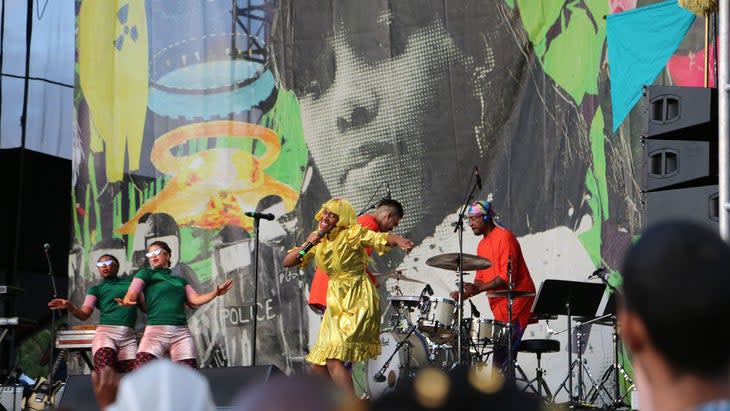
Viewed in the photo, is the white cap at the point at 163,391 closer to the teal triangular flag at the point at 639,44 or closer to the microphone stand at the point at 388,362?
the microphone stand at the point at 388,362

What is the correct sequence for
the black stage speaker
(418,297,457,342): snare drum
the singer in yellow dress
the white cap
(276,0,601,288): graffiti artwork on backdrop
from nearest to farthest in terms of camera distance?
the white cap, the black stage speaker, the singer in yellow dress, (418,297,457,342): snare drum, (276,0,601,288): graffiti artwork on backdrop

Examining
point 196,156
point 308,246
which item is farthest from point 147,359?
point 196,156

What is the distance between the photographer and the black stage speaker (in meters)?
7.05

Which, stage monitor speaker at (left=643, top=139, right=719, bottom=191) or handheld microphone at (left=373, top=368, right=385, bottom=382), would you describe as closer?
stage monitor speaker at (left=643, top=139, right=719, bottom=191)

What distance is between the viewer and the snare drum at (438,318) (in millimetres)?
10508

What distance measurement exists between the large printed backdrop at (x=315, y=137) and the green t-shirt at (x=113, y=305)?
2.07 metres

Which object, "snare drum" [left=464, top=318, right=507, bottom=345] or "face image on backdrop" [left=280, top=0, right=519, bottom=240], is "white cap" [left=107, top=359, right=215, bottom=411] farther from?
"face image on backdrop" [left=280, top=0, right=519, bottom=240]

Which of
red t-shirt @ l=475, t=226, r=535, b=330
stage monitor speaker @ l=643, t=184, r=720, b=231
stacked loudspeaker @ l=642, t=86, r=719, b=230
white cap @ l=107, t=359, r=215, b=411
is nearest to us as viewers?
white cap @ l=107, t=359, r=215, b=411

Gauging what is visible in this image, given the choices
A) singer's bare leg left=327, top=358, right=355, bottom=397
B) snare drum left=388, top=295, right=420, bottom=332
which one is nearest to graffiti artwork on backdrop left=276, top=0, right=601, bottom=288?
snare drum left=388, top=295, right=420, bottom=332

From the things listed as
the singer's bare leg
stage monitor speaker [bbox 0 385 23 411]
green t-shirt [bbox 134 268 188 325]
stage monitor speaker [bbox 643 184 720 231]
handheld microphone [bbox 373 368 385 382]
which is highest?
stage monitor speaker [bbox 643 184 720 231]

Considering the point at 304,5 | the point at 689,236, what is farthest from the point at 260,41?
the point at 689,236

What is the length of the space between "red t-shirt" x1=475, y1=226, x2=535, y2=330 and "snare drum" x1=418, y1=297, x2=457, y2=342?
0.42 metres

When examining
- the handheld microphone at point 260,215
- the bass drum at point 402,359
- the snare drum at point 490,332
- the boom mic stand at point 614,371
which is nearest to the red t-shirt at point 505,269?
the snare drum at point 490,332

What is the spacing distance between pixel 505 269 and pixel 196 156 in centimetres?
482
